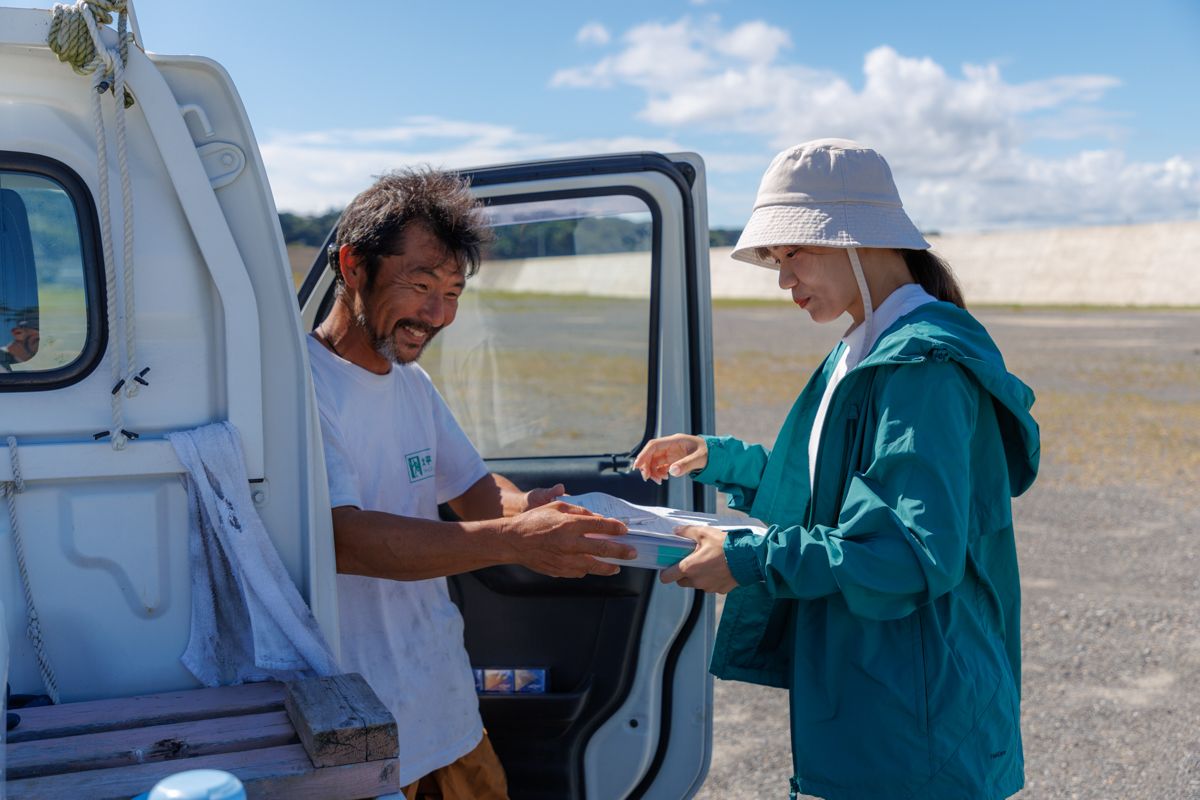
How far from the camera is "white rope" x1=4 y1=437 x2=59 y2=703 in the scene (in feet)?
5.73

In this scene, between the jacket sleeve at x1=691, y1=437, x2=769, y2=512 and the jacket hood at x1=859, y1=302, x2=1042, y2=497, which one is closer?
the jacket hood at x1=859, y1=302, x2=1042, y2=497

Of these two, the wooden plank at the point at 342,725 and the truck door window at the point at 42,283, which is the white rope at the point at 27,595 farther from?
the wooden plank at the point at 342,725

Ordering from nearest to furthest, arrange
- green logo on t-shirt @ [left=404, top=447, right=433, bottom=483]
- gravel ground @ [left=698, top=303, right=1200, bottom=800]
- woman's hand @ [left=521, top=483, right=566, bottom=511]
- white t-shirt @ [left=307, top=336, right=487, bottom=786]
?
white t-shirt @ [left=307, top=336, right=487, bottom=786], green logo on t-shirt @ [left=404, top=447, right=433, bottom=483], woman's hand @ [left=521, top=483, right=566, bottom=511], gravel ground @ [left=698, top=303, right=1200, bottom=800]

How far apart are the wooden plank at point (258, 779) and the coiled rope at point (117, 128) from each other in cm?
58

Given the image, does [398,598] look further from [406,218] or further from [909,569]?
[909,569]

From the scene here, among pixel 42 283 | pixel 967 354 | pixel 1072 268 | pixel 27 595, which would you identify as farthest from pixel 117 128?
pixel 1072 268

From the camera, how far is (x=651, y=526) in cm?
233

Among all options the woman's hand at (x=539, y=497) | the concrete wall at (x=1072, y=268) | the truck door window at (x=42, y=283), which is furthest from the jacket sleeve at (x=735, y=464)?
the concrete wall at (x=1072, y=268)

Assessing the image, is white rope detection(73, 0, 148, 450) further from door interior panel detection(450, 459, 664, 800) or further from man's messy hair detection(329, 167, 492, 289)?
door interior panel detection(450, 459, 664, 800)

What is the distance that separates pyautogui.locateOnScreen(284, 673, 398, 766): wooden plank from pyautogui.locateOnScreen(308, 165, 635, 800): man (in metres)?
0.63

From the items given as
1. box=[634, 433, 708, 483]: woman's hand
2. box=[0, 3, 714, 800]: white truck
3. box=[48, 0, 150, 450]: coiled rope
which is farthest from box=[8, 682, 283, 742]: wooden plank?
box=[634, 433, 708, 483]: woman's hand

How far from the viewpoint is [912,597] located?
1922mm

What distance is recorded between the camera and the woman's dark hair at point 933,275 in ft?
7.15

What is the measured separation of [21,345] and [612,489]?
5.60 ft
